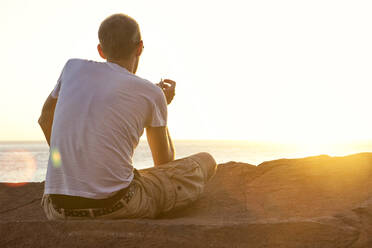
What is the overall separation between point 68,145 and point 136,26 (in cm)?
91

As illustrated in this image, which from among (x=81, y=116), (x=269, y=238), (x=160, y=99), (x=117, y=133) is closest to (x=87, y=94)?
(x=81, y=116)

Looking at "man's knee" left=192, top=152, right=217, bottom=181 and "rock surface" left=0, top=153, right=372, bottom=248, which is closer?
"rock surface" left=0, top=153, right=372, bottom=248

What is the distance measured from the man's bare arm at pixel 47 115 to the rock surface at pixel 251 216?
0.73 meters

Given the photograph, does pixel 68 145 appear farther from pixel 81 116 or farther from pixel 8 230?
pixel 8 230

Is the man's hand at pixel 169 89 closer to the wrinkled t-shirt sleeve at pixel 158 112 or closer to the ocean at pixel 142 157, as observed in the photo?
the wrinkled t-shirt sleeve at pixel 158 112

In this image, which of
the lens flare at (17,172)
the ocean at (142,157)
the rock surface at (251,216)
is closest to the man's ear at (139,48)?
the rock surface at (251,216)

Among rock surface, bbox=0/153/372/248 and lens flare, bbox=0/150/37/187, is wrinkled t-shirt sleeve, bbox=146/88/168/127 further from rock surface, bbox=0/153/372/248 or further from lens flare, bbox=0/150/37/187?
lens flare, bbox=0/150/37/187

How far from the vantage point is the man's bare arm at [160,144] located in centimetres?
262

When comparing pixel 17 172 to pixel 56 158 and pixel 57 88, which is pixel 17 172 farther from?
pixel 56 158

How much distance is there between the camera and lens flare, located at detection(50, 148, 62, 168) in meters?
2.40

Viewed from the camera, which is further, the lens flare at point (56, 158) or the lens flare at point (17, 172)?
the lens flare at point (17, 172)

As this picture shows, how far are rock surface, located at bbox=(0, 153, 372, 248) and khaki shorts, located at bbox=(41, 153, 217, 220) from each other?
0.12 metres

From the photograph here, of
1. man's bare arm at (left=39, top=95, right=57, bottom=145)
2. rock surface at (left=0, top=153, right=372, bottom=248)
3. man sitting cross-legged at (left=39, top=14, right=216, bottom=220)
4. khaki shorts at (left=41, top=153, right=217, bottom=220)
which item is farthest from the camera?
man's bare arm at (left=39, top=95, right=57, bottom=145)

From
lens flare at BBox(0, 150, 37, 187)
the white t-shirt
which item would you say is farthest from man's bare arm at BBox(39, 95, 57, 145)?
lens flare at BBox(0, 150, 37, 187)
